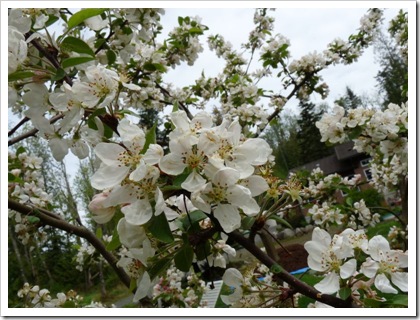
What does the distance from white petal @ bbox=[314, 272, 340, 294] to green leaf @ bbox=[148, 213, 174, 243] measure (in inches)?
19.8

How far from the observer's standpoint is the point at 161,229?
37.3 inches

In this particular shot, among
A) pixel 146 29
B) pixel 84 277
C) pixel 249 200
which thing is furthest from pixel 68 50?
pixel 84 277

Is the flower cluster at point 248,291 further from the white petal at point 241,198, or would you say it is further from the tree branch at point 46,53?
the tree branch at point 46,53

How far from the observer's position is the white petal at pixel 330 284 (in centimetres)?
115

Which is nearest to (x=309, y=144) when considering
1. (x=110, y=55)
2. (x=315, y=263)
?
(x=110, y=55)

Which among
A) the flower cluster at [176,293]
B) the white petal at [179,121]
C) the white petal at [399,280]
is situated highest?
the white petal at [179,121]

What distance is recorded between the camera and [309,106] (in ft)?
112

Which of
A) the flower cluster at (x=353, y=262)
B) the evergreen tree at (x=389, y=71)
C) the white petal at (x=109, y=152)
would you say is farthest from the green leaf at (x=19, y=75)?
the evergreen tree at (x=389, y=71)

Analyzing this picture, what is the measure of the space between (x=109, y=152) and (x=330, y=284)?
30.1 inches

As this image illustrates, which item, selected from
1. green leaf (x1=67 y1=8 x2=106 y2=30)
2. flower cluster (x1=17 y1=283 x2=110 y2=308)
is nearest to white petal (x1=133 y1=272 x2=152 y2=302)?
green leaf (x1=67 y1=8 x2=106 y2=30)

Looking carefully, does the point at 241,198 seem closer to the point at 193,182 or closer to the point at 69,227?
the point at 193,182

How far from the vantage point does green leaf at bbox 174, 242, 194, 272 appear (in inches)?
42.1

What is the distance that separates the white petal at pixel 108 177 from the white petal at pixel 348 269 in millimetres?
705

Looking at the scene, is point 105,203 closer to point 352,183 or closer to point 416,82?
point 416,82
